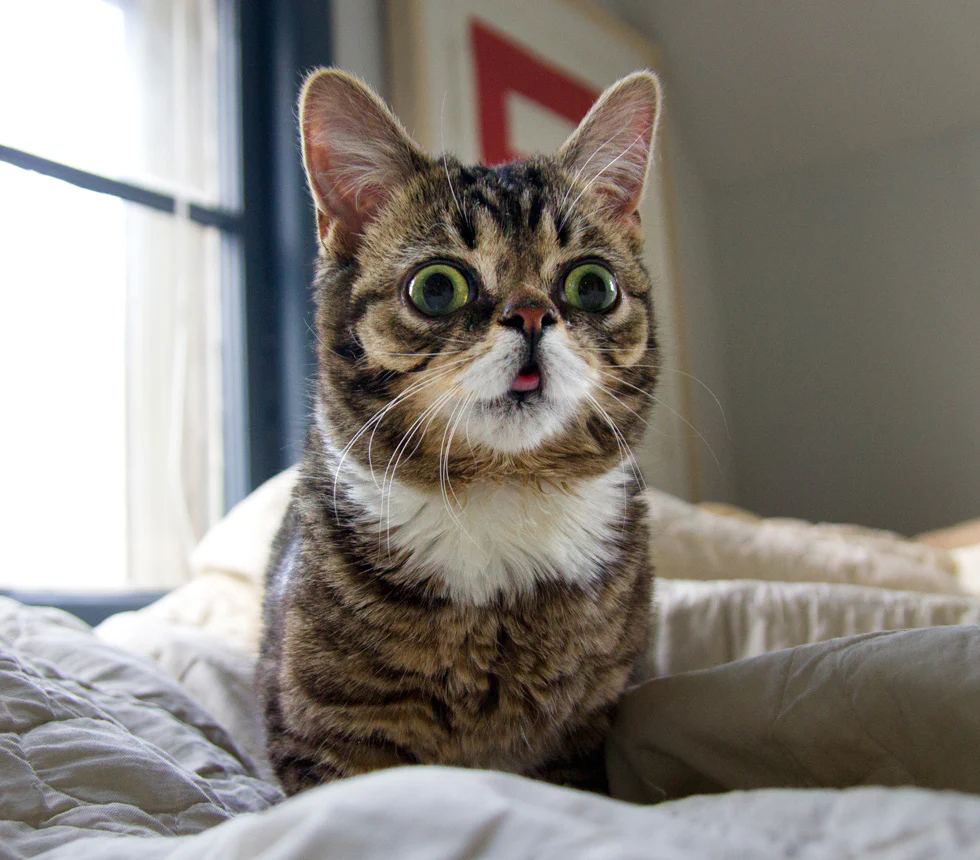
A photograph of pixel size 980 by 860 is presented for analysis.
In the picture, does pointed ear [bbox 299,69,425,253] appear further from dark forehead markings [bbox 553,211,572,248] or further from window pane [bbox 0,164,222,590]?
window pane [bbox 0,164,222,590]

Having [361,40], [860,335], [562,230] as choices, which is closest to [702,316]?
[860,335]

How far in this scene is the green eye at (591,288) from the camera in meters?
0.82

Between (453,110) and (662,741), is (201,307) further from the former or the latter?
(662,741)

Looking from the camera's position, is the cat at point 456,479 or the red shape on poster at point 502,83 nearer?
the cat at point 456,479

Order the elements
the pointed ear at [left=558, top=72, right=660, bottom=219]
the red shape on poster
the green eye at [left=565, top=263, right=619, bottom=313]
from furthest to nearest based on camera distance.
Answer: the red shape on poster → the pointed ear at [left=558, top=72, right=660, bottom=219] → the green eye at [left=565, top=263, right=619, bottom=313]

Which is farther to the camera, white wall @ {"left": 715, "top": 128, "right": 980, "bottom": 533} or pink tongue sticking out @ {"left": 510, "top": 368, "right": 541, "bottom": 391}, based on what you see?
white wall @ {"left": 715, "top": 128, "right": 980, "bottom": 533}

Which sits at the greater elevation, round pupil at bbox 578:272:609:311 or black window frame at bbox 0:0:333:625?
black window frame at bbox 0:0:333:625

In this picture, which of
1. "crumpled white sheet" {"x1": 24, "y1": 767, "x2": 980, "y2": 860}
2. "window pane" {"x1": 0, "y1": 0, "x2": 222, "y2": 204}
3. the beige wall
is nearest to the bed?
"crumpled white sheet" {"x1": 24, "y1": 767, "x2": 980, "y2": 860}

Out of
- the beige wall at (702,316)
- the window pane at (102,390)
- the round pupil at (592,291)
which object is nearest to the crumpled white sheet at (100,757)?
the round pupil at (592,291)

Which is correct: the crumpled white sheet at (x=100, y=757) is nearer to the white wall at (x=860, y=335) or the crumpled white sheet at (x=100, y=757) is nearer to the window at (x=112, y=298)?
the window at (x=112, y=298)

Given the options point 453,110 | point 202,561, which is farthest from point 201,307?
point 453,110

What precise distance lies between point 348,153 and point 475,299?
0.24m

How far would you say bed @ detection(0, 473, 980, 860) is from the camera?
325 millimetres

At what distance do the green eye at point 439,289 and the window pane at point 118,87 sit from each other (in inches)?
54.2
